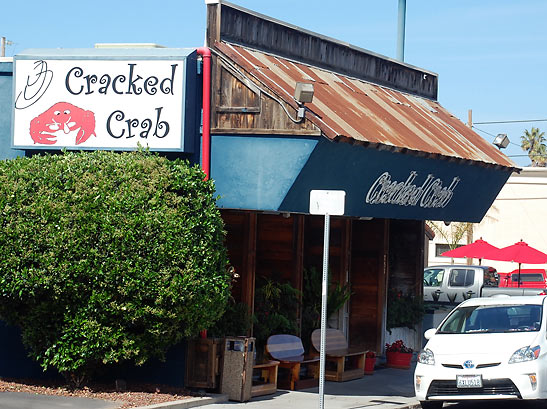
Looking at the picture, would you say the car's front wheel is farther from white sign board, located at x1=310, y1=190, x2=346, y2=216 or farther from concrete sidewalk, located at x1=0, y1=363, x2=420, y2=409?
white sign board, located at x1=310, y1=190, x2=346, y2=216

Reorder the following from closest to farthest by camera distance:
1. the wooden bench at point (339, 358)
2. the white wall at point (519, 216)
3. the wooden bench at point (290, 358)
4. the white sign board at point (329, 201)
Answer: the white sign board at point (329, 201) → the wooden bench at point (290, 358) → the wooden bench at point (339, 358) → the white wall at point (519, 216)

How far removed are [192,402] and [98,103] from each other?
15.2 feet

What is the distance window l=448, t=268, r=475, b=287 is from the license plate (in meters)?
20.0

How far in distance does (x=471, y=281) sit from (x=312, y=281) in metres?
16.2

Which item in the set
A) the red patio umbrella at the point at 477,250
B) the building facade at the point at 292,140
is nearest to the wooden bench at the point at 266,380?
the building facade at the point at 292,140

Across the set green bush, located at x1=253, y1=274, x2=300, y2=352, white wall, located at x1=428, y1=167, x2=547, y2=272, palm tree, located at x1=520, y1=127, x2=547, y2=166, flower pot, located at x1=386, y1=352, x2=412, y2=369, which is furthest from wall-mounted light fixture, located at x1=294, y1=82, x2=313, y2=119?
palm tree, located at x1=520, y1=127, x2=547, y2=166

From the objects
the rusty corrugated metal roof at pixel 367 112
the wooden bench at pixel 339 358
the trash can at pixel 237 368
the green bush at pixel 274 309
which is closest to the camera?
the trash can at pixel 237 368

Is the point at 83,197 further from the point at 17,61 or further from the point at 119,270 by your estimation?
the point at 17,61

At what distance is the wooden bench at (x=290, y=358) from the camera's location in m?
15.2

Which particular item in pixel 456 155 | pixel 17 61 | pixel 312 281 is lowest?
pixel 312 281

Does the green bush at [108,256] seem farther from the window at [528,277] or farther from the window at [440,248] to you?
the window at [440,248]

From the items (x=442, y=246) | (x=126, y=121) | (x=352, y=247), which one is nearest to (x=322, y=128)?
(x=126, y=121)

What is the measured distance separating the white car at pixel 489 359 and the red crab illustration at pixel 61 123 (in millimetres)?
5947

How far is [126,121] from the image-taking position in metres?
14.2
